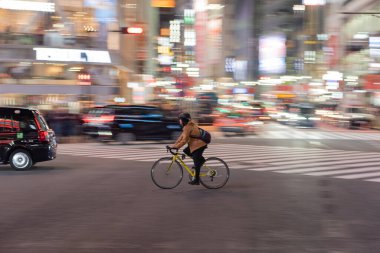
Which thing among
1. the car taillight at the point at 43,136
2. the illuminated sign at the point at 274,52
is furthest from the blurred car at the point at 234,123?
the illuminated sign at the point at 274,52

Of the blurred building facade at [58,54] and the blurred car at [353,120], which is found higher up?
the blurred building facade at [58,54]

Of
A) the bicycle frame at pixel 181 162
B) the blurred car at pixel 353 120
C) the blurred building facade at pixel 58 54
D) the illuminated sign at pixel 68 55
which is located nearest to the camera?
the bicycle frame at pixel 181 162

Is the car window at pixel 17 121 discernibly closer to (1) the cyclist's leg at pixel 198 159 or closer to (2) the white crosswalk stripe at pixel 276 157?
(2) the white crosswalk stripe at pixel 276 157

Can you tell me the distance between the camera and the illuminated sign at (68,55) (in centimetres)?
3444

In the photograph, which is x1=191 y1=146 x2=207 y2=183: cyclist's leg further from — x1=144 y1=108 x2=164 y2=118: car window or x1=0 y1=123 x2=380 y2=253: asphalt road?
x1=144 y1=108 x2=164 y2=118: car window

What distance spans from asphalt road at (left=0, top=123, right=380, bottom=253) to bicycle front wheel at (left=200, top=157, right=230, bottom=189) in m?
0.22

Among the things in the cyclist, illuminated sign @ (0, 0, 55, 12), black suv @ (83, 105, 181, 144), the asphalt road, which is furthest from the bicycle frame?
illuminated sign @ (0, 0, 55, 12)

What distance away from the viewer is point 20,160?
1302cm

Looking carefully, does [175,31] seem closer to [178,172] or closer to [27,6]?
[27,6]

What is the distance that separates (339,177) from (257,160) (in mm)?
3931

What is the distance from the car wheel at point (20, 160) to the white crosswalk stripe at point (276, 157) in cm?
375

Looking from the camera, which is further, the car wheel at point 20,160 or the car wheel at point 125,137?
the car wheel at point 125,137

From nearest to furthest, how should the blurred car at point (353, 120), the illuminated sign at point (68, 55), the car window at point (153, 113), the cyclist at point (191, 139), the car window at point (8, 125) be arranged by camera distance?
the cyclist at point (191, 139), the car window at point (8, 125), the car window at point (153, 113), the illuminated sign at point (68, 55), the blurred car at point (353, 120)

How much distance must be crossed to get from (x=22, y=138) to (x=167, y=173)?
482cm
